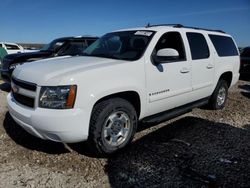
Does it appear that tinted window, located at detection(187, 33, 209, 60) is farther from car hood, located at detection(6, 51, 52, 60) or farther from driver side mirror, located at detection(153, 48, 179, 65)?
car hood, located at detection(6, 51, 52, 60)

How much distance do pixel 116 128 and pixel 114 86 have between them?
656 mm

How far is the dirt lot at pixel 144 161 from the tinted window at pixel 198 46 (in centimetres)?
142

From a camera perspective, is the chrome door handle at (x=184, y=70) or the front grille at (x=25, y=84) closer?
the front grille at (x=25, y=84)

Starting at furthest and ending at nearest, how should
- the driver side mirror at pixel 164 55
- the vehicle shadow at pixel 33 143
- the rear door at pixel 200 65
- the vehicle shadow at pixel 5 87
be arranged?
1. the vehicle shadow at pixel 5 87
2. the rear door at pixel 200 65
3. the driver side mirror at pixel 164 55
4. the vehicle shadow at pixel 33 143

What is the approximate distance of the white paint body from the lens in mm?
3328

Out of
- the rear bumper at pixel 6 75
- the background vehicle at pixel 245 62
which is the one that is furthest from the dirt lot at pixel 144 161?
the background vehicle at pixel 245 62

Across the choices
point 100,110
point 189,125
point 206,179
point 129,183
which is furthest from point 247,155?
point 100,110

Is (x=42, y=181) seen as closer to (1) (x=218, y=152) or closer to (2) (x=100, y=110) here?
(2) (x=100, y=110)

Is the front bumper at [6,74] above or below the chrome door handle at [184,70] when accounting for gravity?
below

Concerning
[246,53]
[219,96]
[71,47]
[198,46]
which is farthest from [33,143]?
[246,53]

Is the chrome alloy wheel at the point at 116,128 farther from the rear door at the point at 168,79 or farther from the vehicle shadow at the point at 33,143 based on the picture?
the vehicle shadow at the point at 33,143

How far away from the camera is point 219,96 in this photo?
6.49m

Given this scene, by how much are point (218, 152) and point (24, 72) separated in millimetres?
3131

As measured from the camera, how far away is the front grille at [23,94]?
3.52 m
